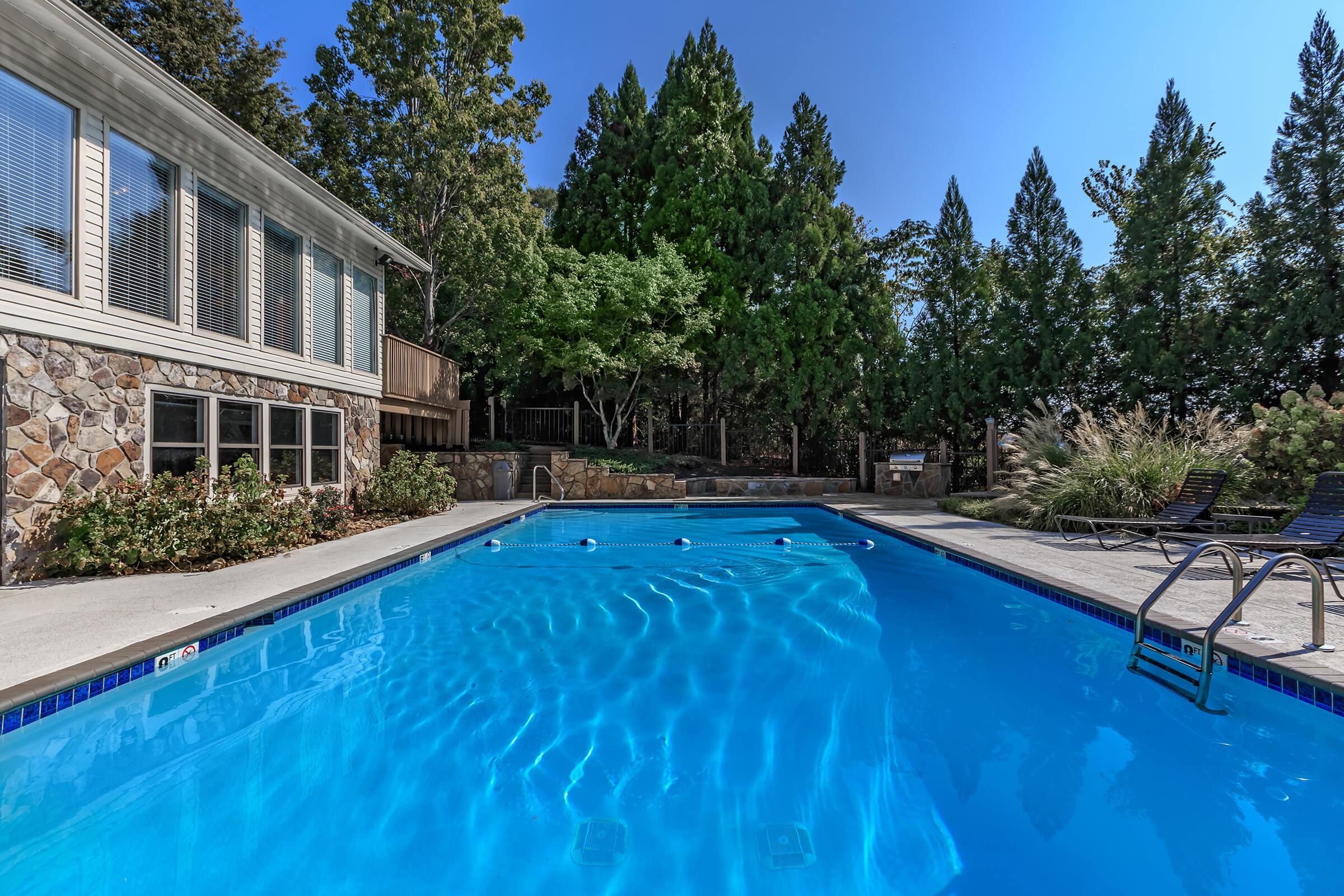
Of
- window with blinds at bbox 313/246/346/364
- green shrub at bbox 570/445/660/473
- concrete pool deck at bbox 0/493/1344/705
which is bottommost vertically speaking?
concrete pool deck at bbox 0/493/1344/705

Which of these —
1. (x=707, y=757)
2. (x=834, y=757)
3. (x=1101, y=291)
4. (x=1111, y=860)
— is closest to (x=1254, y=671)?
(x=1111, y=860)

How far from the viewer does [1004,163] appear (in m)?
15.7

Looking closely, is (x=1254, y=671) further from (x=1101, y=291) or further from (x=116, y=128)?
(x=1101, y=291)

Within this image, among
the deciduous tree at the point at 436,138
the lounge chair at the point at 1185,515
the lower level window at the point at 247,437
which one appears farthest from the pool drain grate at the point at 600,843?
the deciduous tree at the point at 436,138

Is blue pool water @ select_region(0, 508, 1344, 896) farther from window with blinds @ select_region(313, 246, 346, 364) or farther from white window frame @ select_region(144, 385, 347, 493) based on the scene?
window with blinds @ select_region(313, 246, 346, 364)

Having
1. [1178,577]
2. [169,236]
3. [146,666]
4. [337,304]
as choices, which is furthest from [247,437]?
[1178,577]

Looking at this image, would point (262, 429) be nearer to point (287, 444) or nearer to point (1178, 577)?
point (287, 444)

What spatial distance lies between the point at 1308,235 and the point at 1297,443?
24.0 feet

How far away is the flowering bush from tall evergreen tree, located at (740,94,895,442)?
1108 centimetres

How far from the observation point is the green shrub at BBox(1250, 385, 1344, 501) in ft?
24.9

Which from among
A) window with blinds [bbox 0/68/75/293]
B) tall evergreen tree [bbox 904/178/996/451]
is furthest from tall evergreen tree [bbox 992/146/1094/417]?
window with blinds [bbox 0/68/75/293]

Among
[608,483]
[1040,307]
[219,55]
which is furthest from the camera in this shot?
[219,55]

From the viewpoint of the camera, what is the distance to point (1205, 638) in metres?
3.43

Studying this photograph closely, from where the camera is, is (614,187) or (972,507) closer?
(972,507)
